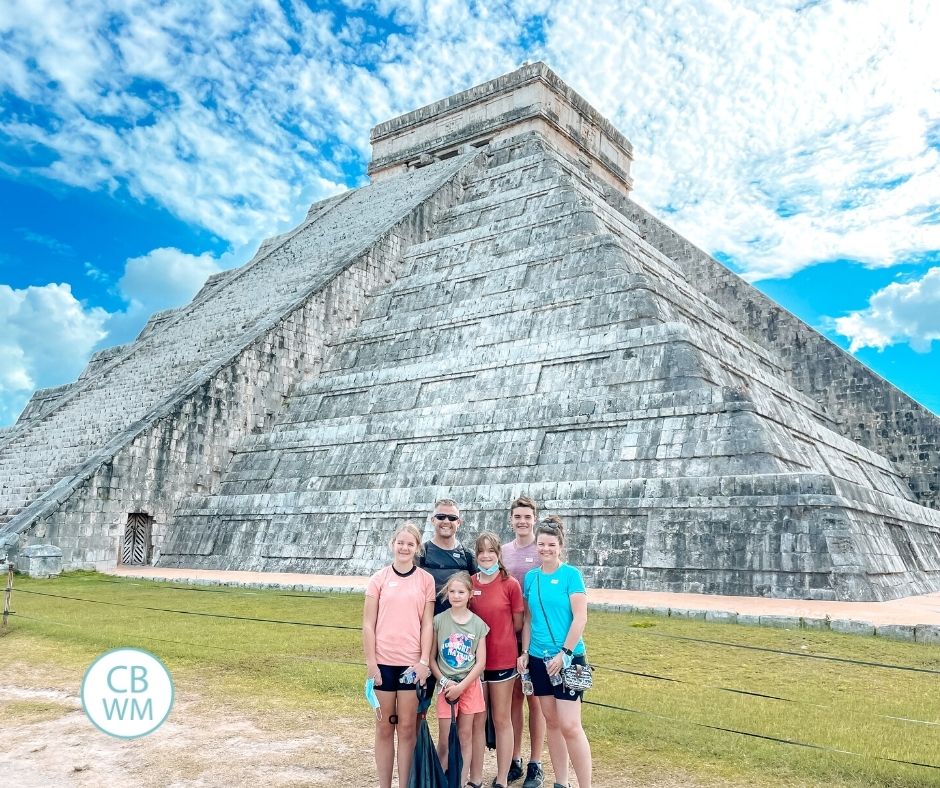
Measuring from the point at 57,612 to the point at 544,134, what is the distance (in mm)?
19892

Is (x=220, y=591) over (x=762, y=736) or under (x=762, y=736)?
over

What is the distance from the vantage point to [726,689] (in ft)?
16.2

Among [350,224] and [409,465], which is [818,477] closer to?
[409,465]

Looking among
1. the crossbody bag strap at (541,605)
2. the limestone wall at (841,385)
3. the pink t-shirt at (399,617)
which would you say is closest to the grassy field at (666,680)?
the crossbody bag strap at (541,605)

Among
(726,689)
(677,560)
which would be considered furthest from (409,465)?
(726,689)

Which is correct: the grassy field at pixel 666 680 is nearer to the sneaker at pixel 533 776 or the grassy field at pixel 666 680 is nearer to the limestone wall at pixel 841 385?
the sneaker at pixel 533 776

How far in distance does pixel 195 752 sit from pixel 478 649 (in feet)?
5.22

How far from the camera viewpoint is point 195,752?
4051 millimetres

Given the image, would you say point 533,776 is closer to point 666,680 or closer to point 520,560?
point 520,560

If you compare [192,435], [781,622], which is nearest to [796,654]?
[781,622]

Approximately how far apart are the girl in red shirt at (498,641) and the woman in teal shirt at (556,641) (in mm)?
70

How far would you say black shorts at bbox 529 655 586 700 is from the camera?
354 cm

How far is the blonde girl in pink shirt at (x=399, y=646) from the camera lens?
3.57 meters

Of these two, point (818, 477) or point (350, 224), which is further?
point (350, 224)
